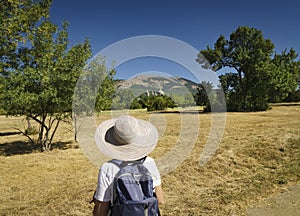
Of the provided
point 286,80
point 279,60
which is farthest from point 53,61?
point 279,60

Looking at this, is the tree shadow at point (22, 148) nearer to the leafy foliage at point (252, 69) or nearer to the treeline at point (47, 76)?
the treeline at point (47, 76)

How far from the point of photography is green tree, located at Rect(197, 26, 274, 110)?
36.0 metres

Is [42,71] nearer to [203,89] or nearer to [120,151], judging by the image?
[120,151]

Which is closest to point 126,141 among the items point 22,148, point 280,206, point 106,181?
point 106,181

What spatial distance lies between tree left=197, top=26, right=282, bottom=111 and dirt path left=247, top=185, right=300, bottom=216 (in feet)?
107

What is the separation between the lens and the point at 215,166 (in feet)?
27.7

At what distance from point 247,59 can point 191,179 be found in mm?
33174

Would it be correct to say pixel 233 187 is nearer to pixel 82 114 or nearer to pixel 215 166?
pixel 215 166

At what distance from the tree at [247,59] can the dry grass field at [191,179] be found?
2588cm

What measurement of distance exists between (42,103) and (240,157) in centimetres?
880

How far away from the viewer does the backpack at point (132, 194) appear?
2.18 metres

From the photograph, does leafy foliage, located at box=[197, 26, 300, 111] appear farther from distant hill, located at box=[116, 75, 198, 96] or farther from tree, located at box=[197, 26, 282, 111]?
distant hill, located at box=[116, 75, 198, 96]

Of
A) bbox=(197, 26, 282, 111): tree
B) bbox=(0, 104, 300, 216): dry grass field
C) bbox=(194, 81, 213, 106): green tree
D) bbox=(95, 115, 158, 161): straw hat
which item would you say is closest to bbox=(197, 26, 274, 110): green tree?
A: bbox=(197, 26, 282, 111): tree

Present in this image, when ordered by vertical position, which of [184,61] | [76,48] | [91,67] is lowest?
[184,61]
